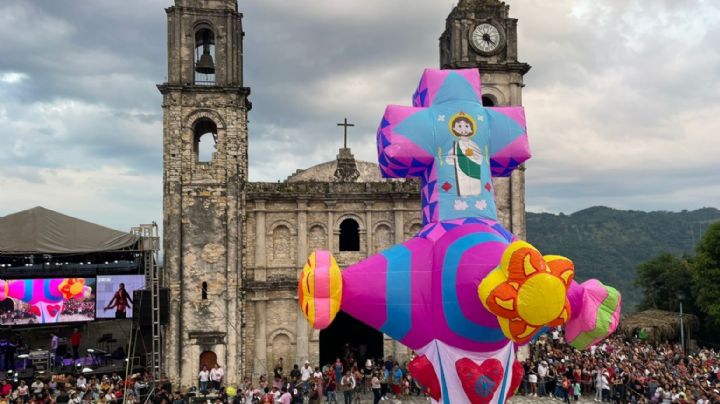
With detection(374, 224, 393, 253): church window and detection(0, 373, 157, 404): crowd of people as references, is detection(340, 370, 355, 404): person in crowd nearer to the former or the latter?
detection(0, 373, 157, 404): crowd of people

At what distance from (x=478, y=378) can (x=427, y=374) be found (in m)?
0.91

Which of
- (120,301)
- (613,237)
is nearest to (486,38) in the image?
(120,301)

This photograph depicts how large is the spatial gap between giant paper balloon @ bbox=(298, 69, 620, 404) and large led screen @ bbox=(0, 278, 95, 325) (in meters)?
15.5

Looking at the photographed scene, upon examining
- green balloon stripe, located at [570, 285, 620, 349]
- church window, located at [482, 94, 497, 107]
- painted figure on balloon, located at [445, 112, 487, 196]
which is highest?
church window, located at [482, 94, 497, 107]

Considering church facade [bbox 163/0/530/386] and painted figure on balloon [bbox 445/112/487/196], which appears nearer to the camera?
painted figure on balloon [bbox 445/112/487/196]

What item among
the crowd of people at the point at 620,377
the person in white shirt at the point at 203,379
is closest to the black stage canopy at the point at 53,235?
the person in white shirt at the point at 203,379

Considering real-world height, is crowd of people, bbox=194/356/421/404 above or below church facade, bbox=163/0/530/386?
below

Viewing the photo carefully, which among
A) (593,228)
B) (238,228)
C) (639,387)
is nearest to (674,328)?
(639,387)

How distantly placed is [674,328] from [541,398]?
1502 cm

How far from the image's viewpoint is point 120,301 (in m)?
22.6

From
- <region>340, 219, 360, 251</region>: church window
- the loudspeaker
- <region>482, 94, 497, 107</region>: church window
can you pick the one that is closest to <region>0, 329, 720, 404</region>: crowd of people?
the loudspeaker

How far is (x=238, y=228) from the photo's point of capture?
22297mm

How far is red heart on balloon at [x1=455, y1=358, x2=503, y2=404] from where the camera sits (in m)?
9.69

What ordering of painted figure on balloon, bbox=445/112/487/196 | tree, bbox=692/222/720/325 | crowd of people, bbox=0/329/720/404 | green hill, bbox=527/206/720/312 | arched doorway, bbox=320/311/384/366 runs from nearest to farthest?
1. painted figure on balloon, bbox=445/112/487/196
2. crowd of people, bbox=0/329/720/404
3. arched doorway, bbox=320/311/384/366
4. tree, bbox=692/222/720/325
5. green hill, bbox=527/206/720/312
